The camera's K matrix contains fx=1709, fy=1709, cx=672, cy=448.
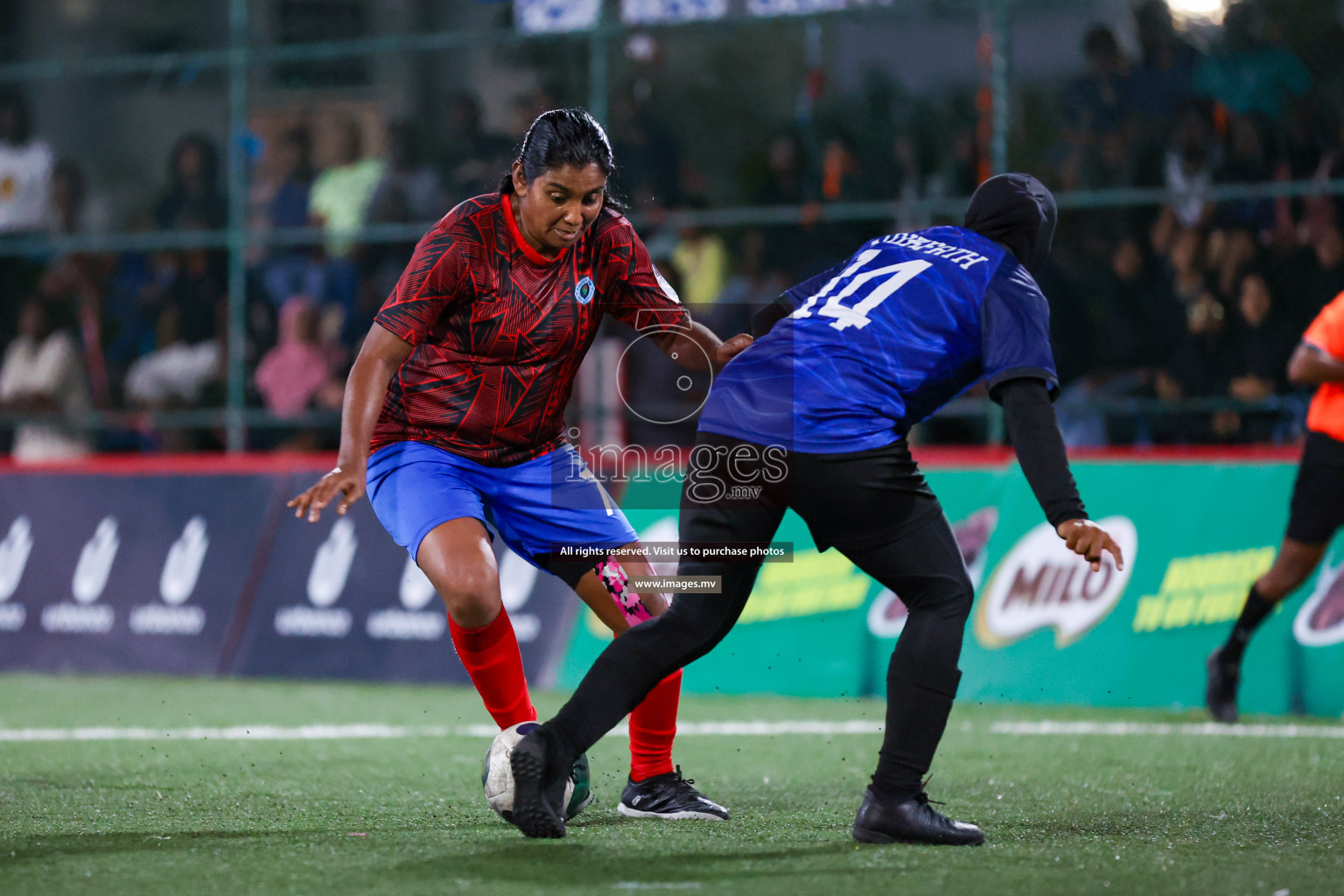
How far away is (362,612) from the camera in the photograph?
977cm

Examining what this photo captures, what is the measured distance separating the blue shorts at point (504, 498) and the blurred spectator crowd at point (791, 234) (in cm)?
388

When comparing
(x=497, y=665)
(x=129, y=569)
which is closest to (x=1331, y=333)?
(x=497, y=665)

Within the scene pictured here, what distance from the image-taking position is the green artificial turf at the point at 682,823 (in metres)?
4.09

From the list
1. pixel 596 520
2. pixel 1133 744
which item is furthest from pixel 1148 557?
pixel 596 520

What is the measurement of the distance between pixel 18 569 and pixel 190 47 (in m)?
11.6

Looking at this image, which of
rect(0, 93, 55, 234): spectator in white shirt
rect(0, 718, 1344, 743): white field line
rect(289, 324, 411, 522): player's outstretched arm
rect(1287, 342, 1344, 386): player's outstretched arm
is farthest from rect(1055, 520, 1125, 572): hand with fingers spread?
rect(0, 93, 55, 234): spectator in white shirt

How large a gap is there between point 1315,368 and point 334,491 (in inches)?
192

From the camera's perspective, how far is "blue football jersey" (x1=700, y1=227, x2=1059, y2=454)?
455cm

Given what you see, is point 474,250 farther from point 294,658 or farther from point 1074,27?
point 1074,27

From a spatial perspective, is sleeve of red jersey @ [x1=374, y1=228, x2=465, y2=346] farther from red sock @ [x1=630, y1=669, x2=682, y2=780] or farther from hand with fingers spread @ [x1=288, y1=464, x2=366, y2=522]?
red sock @ [x1=630, y1=669, x2=682, y2=780]

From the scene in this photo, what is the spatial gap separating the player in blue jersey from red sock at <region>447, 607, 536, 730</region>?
0.67 m

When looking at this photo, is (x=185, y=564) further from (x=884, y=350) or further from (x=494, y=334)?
(x=884, y=350)

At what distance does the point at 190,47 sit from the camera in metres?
20.5

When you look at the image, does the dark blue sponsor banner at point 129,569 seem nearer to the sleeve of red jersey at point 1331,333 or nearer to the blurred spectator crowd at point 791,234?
A: the blurred spectator crowd at point 791,234
